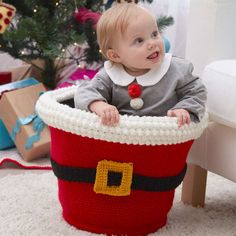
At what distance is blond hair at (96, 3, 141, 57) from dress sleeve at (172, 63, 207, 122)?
0.16m

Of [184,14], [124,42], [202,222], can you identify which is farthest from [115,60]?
[184,14]

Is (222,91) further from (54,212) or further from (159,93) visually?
(54,212)

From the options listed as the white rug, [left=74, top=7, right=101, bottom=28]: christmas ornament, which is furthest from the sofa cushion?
[left=74, top=7, right=101, bottom=28]: christmas ornament

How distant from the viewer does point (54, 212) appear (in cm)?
107

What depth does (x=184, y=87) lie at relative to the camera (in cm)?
97

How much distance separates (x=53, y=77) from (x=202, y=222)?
902 millimetres

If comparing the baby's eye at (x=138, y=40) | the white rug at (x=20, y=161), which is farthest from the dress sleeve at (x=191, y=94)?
the white rug at (x=20, y=161)

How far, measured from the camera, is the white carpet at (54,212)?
0.99 m

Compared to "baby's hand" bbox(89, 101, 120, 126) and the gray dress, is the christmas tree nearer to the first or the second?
the gray dress

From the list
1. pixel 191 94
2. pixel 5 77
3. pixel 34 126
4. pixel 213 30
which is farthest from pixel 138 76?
pixel 5 77

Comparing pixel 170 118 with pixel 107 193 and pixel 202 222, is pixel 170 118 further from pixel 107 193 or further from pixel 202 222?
pixel 202 222

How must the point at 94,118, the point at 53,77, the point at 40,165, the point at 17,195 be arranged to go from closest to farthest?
1. the point at 94,118
2. the point at 17,195
3. the point at 40,165
4. the point at 53,77

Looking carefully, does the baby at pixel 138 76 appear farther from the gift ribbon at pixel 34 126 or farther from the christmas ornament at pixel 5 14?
the christmas ornament at pixel 5 14

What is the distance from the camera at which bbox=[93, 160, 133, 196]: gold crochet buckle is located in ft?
2.89
